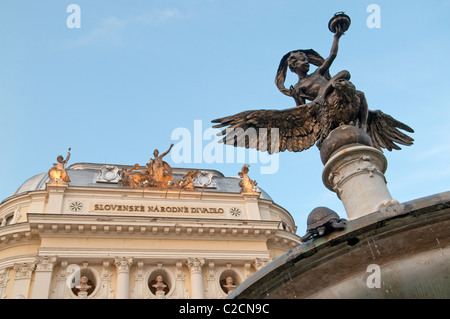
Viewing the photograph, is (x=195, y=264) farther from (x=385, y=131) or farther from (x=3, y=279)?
(x=385, y=131)

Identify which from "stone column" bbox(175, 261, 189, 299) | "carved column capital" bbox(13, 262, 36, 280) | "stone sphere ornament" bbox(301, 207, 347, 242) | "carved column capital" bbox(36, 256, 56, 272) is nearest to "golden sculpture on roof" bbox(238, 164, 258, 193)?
"stone column" bbox(175, 261, 189, 299)

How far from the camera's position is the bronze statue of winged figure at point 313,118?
5625 mm

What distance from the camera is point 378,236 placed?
3422 millimetres

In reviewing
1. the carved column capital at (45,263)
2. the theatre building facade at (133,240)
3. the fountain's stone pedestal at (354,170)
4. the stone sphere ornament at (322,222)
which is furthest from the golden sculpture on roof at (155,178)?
the stone sphere ornament at (322,222)

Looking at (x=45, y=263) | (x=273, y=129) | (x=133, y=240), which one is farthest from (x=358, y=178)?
(x=45, y=263)

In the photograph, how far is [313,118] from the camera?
612 cm

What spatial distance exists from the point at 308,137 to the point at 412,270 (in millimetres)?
3127

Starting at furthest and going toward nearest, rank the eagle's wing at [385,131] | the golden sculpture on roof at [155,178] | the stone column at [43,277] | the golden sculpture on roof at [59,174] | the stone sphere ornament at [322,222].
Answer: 1. the golden sculpture on roof at [155,178]
2. the golden sculpture on roof at [59,174]
3. the stone column at [43,277]
4. the eagle's wing at [385,131]
5. the stone sphere ornament at [322,222]

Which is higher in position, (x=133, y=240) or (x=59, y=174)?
(x=59, y=174)

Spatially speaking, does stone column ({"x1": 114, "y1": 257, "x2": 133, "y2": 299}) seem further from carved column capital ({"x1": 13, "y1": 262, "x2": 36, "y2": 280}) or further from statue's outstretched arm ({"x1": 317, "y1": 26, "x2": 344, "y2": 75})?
statue's outstretched arm ({"x1": 317, "y1": 26, "x2": 344, "y2": 75})

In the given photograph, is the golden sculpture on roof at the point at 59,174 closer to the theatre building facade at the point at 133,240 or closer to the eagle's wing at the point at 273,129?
the theatre building facade at the point at 133,240

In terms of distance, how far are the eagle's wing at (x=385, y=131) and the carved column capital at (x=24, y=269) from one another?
18383 millimetres

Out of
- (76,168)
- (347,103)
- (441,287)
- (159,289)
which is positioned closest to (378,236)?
(441,287)

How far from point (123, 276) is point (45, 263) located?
150 inches
